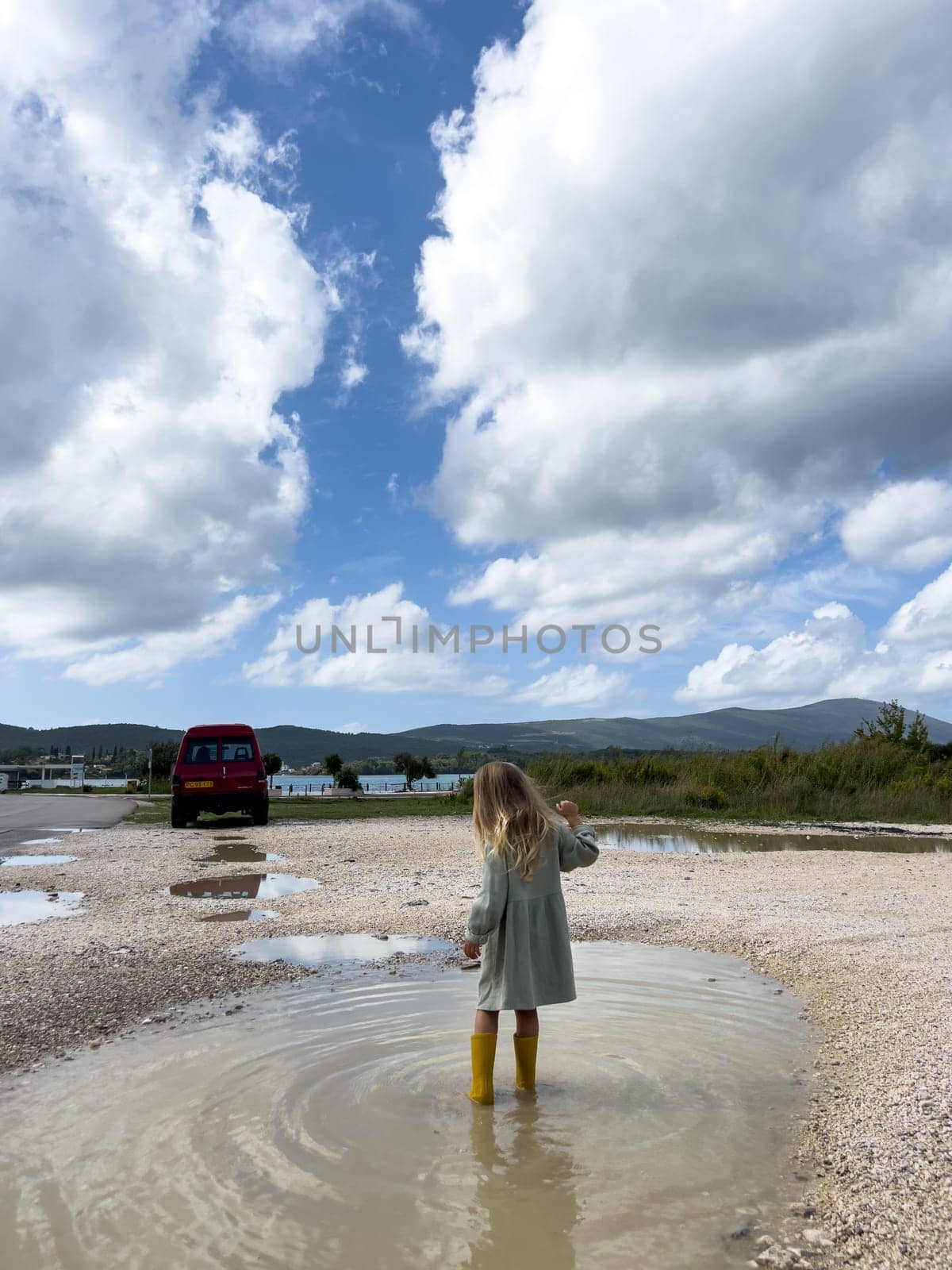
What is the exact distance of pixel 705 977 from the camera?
733 cm

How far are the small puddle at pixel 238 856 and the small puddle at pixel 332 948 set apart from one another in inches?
255

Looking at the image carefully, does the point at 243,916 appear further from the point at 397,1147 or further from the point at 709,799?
the point at 709,799

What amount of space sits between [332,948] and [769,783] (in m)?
23.6

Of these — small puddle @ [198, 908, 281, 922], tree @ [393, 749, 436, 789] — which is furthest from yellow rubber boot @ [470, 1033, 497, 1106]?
tree @ [393, 749, 436, 789]

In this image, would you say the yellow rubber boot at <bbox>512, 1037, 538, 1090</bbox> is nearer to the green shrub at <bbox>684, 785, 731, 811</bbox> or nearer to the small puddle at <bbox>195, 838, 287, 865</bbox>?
the small puddle at <bbox>195, 838, 287, 865</bbox>

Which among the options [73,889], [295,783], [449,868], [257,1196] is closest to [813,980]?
[257,1196]

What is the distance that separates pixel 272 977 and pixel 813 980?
13.3 feet

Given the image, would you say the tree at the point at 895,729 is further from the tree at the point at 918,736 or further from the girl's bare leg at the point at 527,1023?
the girl's bare leg at the point at 527,1023

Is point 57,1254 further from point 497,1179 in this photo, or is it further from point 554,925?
point 554,925

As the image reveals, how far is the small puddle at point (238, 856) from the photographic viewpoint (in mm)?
15047

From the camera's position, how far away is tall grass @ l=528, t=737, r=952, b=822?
2716 cm

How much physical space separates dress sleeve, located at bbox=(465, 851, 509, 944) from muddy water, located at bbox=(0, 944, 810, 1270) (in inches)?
31.4

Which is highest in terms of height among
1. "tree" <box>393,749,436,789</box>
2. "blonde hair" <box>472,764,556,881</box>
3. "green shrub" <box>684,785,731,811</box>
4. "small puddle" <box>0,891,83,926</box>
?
"tree" <box>393,749,436,789</box>

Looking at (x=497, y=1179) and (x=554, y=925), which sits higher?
(x=554, y=925)
